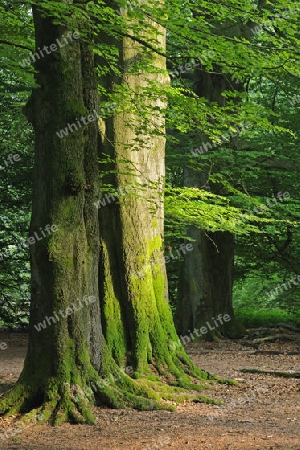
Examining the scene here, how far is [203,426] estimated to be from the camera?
20.2 feet

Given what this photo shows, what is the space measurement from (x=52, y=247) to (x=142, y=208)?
8.61 feet

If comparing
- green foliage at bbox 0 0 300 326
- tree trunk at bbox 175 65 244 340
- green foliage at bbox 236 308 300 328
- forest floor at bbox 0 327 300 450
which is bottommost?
forest floor at bbox 0 327 300 450

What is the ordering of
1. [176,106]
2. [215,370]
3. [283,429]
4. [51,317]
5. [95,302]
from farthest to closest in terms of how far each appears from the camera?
[215,370], [176,106], [95,302], [51,317], [283,429]

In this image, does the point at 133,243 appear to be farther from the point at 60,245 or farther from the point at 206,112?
the point at 60,245

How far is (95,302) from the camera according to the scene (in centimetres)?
711

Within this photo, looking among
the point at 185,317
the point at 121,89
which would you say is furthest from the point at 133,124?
the point at 185,317

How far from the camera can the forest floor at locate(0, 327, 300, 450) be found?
535 centimetres

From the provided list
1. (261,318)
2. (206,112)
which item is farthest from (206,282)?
(206,112)

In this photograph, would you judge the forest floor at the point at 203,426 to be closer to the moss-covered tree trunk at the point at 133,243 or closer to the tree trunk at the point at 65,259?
the tree trunk at the point at 65,259

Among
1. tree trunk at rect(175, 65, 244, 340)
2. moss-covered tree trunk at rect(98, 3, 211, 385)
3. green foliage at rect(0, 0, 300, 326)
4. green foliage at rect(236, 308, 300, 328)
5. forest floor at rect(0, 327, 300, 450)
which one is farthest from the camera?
green foliage at rect(236, 308, 300, 328)

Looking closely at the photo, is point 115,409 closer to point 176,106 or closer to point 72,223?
point 72,223

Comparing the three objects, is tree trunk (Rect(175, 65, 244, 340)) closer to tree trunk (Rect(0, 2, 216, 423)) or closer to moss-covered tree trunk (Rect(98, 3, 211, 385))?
moss-covered tree trunk (Rect(98, 3, 211, 385))

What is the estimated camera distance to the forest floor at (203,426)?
535 cm

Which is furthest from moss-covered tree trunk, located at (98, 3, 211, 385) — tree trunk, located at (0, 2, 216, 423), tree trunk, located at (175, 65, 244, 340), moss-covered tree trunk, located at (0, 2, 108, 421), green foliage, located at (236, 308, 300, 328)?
green foliage, located at (236, 308, 300, 328)
